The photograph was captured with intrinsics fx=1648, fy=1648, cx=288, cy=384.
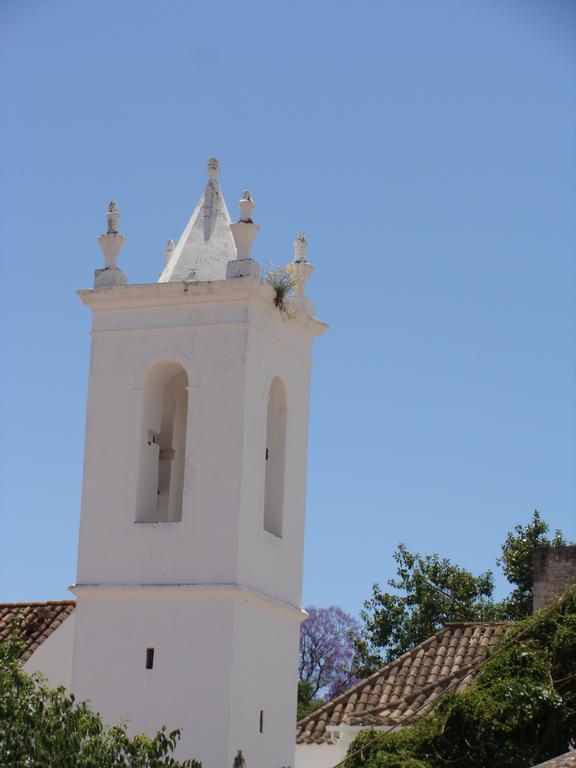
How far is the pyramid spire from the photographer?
2033 centimetres

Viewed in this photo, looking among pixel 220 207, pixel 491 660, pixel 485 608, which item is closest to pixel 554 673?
pixel 491 660

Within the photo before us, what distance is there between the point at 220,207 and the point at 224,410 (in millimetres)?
3045

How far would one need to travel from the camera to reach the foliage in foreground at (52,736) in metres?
14.6

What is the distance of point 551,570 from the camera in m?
24.6

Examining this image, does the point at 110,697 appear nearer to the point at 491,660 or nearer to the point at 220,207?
the point at 491,660

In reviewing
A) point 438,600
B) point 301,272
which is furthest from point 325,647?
point 301,272

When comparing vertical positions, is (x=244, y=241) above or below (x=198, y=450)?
above

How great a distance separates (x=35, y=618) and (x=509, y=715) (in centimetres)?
763

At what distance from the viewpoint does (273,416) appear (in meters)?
20.9

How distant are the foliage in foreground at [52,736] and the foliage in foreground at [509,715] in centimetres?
256

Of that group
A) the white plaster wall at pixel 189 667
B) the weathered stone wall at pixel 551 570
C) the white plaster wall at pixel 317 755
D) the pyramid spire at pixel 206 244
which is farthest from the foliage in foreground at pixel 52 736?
the weathered stone wall at pixel 551 570

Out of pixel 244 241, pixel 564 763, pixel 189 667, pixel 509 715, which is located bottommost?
pixel 564 763

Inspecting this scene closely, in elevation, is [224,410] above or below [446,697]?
above

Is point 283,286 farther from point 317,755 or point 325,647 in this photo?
point 325,647
